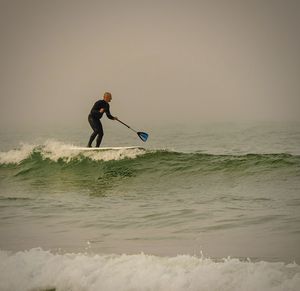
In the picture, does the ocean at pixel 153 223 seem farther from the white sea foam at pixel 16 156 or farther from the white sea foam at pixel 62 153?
the white sea foam at pixel 16 156

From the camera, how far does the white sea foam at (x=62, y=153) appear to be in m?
16.5

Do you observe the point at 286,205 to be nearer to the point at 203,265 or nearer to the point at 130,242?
the point at 130,242

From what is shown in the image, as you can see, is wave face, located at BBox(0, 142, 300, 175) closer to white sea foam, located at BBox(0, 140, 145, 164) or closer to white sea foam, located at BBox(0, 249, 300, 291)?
white sea foam, located at BBox(0, 140, 145, 164)

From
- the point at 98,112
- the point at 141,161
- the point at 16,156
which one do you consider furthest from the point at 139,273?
the point at 16,156

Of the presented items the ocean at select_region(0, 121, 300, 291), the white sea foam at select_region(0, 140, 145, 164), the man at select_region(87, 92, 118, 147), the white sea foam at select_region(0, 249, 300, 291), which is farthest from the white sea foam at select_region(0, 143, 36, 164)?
the white sea foam at select_region(0, 249, 300, 291)

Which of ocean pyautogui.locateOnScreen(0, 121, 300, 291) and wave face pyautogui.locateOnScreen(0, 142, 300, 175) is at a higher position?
wave face pyautogui.locateOnScreen(0, 142, 300, 175)

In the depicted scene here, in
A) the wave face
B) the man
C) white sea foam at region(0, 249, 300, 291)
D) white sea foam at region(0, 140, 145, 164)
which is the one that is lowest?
white sea foam at region(0, 249, 300, 291)

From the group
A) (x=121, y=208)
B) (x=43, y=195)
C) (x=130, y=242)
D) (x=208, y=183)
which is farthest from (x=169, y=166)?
(x=130, y=242)

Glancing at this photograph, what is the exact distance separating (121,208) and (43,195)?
3036 mm

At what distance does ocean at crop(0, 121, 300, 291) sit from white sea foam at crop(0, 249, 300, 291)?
1 cm

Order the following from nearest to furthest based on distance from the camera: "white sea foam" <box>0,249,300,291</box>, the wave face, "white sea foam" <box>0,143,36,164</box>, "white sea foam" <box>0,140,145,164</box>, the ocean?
"white sea foam" <box>0,249,300,291</box> → the ocean → the wave face → "white sea foam" <box>0,140,145,164</box> → "white sea foam" <box>0,143,36,164</box>

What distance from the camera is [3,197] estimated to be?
1355cm

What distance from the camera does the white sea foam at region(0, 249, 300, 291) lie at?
21.0ft

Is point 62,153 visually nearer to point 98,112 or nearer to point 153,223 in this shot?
point 98,112
